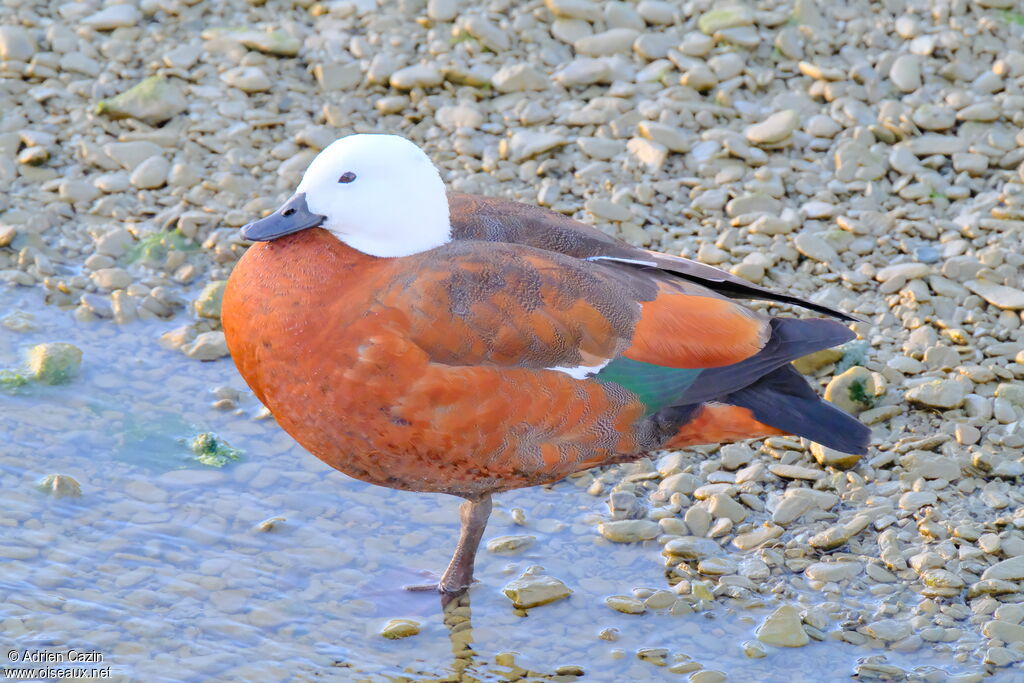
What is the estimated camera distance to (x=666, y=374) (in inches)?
160

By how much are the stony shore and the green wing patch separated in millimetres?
734

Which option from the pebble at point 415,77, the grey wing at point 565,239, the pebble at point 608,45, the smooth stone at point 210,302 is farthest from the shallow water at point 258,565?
the pebble at point 608,45

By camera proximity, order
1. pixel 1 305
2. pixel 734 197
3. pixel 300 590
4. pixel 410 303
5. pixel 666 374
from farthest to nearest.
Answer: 1. pixel 734 197
2. pixel 1 305
3. pixel 300 590
4. pixel 666 374
5. pixel 410 303

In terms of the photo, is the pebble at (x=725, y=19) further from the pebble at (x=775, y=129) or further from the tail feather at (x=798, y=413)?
the tail feather at (x=798, y=413)

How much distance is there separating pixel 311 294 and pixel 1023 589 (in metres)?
2.51

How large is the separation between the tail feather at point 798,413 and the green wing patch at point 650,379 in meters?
0.21

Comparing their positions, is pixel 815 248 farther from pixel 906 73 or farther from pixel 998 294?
pixel 906 73

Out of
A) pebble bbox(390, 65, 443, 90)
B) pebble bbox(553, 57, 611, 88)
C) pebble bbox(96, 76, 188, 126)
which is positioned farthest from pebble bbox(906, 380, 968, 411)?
pebble bbox(96, 76, 188, 126)

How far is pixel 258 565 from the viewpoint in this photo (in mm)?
4516

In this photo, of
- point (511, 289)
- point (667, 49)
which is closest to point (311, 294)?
point (511, 289)

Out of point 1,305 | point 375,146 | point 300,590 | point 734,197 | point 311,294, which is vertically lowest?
point 300,590

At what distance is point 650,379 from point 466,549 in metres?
0.93

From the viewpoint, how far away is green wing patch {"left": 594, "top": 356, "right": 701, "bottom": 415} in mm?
4004

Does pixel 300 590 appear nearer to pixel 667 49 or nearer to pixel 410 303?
pixel 410 303
